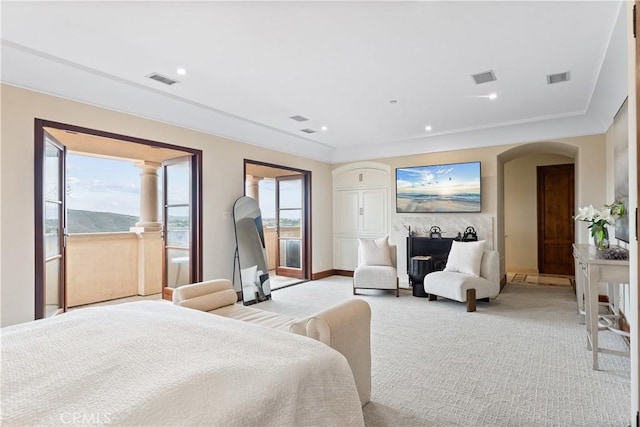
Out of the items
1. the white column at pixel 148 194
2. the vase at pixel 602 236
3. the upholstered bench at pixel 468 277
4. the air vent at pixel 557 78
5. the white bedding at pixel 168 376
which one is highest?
the air vent at pixel 557 78

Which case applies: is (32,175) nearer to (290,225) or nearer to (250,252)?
(250,252)

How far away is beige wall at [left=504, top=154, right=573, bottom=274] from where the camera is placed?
299 inches

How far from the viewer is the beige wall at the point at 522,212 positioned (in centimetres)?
760

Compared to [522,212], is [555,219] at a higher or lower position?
lower

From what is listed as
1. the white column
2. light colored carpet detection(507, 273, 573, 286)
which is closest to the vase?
light colored carpet detection(507, 273, 573, 286)

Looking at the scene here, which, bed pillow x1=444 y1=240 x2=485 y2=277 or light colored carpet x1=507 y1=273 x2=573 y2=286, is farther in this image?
light colored carpet x1=507 y1=273 x2=573 y2=286

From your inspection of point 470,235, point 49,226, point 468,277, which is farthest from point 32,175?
point 470,235

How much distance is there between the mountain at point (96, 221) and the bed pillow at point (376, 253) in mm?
4735

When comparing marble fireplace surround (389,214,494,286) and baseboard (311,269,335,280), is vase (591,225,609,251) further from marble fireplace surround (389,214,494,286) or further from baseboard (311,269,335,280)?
baseboard (311,269,335,280)

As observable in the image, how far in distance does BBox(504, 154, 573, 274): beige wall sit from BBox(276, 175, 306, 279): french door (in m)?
4.67

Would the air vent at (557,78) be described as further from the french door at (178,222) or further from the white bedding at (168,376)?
the french door at (178,222)

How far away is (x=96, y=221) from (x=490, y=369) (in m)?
6.74

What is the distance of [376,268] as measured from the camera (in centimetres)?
560

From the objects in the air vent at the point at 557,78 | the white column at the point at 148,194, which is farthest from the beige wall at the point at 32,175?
the air vent at the point at 557,78
